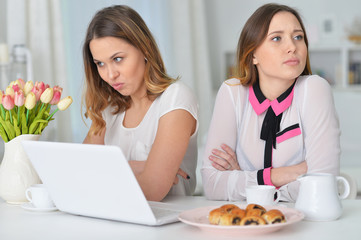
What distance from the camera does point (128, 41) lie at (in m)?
1.80

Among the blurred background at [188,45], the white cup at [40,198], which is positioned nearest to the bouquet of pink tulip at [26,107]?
the white cup at [40,198]

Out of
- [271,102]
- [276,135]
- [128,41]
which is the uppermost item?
[128,41]

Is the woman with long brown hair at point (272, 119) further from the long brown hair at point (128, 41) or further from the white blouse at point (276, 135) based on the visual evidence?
the long brown hair at point (128, 41)

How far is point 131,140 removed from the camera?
1.93 metres

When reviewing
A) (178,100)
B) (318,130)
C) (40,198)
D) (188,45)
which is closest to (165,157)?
(178,100)

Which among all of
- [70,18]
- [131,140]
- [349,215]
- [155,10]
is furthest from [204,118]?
[349,215]

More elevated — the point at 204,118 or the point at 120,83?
the point at 120,83

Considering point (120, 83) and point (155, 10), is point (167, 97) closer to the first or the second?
point (120, 83)

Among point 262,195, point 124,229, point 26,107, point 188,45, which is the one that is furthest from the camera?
point 188,45

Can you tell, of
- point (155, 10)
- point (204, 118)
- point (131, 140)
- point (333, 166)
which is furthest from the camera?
point (204, 118)

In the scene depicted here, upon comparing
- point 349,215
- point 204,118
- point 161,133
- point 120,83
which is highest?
point 120,83

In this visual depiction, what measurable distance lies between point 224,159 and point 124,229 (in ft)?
2.18

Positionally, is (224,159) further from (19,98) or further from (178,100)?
(19,98)

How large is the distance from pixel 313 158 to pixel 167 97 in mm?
499
